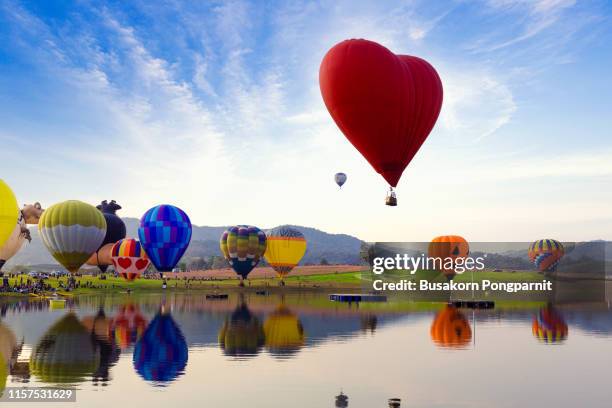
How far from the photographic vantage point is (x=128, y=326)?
3922cm

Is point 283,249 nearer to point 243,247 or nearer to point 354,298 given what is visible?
point 243,247

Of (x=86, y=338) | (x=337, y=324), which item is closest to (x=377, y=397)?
(x=86, y=338)

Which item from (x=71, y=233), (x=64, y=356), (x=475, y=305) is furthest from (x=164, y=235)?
(x=64, y=356)

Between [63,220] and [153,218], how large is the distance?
35.2 feet

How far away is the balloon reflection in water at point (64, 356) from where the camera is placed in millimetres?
22547

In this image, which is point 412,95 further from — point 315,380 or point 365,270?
point 365,270

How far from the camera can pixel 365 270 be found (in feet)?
516

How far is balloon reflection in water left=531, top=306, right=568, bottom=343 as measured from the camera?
35719 millimetres

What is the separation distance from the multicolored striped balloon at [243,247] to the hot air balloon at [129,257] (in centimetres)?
1503

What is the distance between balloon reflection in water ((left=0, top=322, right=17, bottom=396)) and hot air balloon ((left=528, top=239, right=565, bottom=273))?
4397 inches

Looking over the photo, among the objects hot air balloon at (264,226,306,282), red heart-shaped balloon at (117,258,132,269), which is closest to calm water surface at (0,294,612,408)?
red heart-shaped balloon at (117,258,132,269)

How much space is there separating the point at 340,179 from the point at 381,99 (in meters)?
52.9

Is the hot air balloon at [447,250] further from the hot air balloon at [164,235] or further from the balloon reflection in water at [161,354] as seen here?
the balloon reflection in water at [161,354]

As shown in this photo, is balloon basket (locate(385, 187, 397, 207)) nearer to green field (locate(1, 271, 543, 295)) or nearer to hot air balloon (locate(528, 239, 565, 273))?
green field (locate(1, 271, 543, 295))
